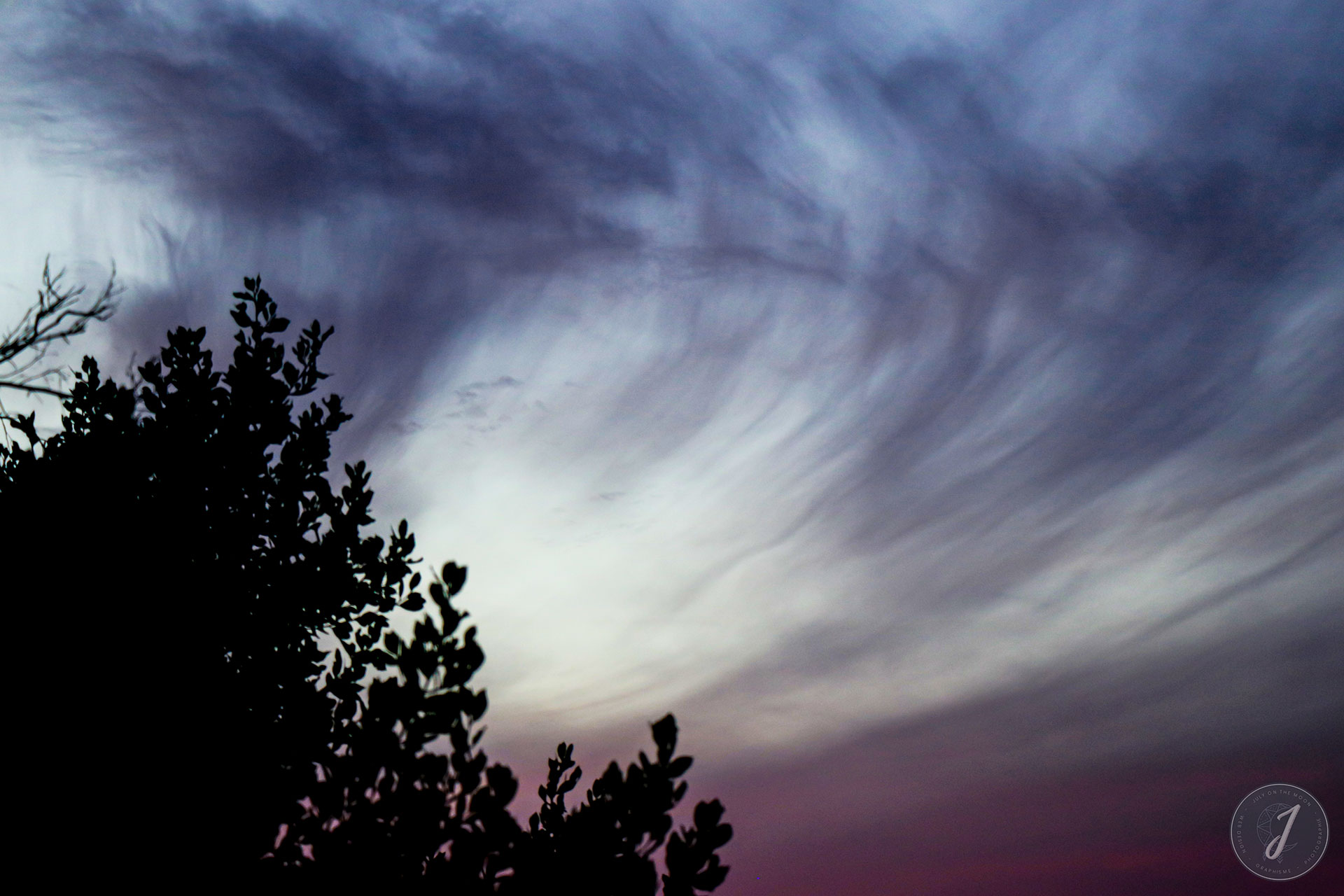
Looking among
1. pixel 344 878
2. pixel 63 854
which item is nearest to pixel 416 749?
pixel 344 878

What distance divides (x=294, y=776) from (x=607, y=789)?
2.08 m

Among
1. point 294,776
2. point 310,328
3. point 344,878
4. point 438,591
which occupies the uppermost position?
point 310,328

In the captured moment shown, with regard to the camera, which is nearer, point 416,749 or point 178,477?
point 416,749

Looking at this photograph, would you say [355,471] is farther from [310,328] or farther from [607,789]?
[607,789]

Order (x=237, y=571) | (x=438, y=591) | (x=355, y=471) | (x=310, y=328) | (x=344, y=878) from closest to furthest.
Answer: (x=344, y=878) → (x=438, y=591) → (x=237, y=571) → (x=355, y=471) → (x=310, y=328)

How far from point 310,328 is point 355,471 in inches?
77.5

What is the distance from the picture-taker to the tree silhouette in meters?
4.28

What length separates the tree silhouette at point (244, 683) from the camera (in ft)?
14.0

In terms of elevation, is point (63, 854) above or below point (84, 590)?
below

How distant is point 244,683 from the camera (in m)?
6.57

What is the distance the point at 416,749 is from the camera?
13.9 ft

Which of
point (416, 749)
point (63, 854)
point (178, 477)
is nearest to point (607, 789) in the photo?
point (416, 749)

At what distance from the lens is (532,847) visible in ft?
15.6

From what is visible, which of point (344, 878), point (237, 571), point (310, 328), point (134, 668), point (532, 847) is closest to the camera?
point (344, 878)
